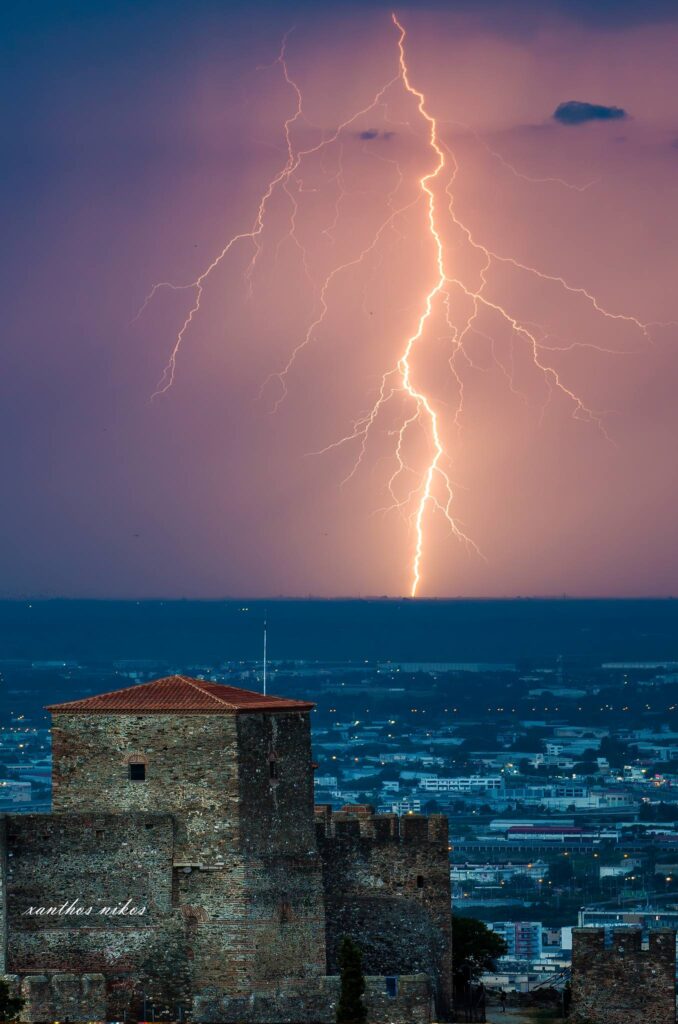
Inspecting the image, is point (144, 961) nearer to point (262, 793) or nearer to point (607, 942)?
point (262, 793)

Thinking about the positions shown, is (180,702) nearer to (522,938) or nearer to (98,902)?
(98,902)

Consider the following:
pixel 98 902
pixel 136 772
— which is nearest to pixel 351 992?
pixel 98 902

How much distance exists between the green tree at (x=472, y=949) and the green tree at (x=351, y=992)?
33.1 ft

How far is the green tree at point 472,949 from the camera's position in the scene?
2729 inches

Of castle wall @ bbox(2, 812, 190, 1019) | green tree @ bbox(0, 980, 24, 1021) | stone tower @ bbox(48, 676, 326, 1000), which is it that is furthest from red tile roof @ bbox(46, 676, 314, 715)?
green tree @ bbox(0, 980, 24, 1021)

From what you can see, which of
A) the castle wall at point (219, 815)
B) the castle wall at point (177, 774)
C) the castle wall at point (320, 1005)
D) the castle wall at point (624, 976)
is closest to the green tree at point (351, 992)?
the castle wall at point (320, 1005)

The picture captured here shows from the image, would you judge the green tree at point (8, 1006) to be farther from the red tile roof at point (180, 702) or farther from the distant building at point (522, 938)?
the distant building at point (522, 938)

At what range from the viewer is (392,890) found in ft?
212

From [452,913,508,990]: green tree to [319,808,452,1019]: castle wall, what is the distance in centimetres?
406

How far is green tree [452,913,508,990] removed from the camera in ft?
227

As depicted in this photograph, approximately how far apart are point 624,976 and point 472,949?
946 centimetres

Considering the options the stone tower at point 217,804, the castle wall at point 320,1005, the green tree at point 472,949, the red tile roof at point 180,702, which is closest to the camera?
the castle wall at point 320,1005

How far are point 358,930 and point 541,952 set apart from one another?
181 ft

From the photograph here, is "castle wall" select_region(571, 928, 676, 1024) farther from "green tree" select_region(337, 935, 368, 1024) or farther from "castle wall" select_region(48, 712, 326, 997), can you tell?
"castle wall" select_region(48, 712, 326, 997)
